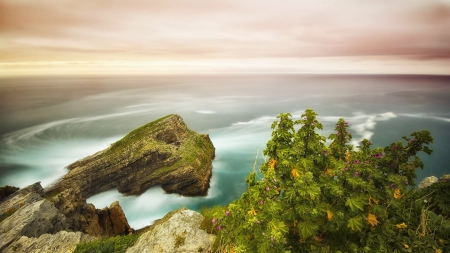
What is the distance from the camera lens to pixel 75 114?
202ft

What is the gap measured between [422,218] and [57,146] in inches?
1703

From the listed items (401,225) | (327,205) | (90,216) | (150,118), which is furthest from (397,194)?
(150,118)

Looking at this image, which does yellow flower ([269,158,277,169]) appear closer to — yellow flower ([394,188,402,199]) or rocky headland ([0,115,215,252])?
yellow flower ([394,188,402,199])

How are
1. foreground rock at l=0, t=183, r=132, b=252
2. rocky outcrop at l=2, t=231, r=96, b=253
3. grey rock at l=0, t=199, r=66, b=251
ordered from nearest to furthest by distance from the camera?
rocky outcrop at l=2, t=231, r=96, b=253, foreground rock at l=0, t=183, r=132, b=252, grey rock at l=0, t=199, r=66, b=251

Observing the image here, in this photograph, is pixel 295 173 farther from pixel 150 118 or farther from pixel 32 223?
pixel 150 118

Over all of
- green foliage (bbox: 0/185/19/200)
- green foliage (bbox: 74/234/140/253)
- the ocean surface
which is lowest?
the ocean surface

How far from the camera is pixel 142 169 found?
1917cm

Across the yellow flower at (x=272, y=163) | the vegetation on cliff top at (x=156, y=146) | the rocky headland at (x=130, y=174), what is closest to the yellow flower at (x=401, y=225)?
the yellow flower at (x=272, y=163)

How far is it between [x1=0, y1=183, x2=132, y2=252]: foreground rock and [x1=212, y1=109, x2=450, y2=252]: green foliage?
621 centimetres

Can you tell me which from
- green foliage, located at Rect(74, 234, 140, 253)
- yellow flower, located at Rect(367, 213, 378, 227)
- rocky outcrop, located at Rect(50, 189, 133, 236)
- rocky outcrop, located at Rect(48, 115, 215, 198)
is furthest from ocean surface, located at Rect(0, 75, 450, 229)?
rocky outcrop, located at Rect(50, 189, 133, 236)

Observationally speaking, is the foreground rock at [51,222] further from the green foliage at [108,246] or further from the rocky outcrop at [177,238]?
the rocky outcrop at [177,238]

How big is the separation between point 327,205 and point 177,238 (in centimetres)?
414

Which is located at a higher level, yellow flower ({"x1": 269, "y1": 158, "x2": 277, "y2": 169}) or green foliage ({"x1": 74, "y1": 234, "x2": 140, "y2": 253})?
yellow flower ({"x1": 269, "y1": 158, "x2": 277, "y2": 169})

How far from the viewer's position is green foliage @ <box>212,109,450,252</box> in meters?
4.10
